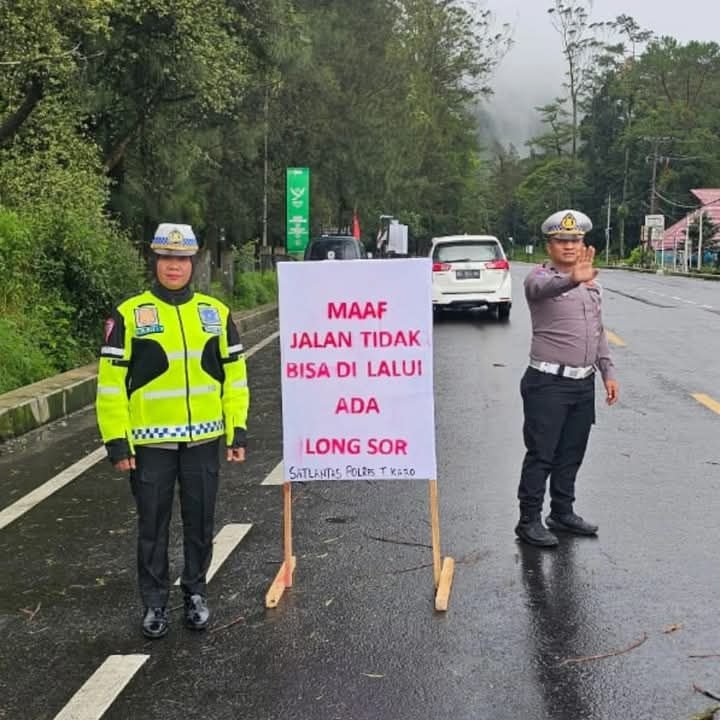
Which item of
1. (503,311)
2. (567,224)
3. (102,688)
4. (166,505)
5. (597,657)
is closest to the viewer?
(102,688)

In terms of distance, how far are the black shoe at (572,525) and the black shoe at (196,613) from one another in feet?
7.29

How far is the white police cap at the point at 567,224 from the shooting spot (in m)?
5.14

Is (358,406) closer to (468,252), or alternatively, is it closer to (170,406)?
(170,406)

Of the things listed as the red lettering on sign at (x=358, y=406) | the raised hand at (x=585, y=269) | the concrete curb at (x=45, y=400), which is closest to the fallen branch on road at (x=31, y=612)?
the red lettering on sign at (x=358, y=406)

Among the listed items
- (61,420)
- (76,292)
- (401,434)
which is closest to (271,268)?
(76,292)

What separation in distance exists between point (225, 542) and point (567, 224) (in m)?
2.59

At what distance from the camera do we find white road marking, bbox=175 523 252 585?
5.08 m

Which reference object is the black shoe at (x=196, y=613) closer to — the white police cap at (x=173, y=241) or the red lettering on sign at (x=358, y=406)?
the red lettering on sign at (x=358, y=406)

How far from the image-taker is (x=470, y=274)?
62.5 feet

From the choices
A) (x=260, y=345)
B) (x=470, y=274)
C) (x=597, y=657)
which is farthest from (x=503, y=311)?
(x=597, y=657)

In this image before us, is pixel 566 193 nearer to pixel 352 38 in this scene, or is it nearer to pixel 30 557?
pixel 352 38

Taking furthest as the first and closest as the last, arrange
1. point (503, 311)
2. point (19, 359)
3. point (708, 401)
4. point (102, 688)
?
1. point (503, 311)
2. point (19, 359)
3. point (708, 401)
4. point (102, 688)

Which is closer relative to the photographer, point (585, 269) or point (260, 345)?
point (585, 269)

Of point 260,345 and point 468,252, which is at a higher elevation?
point 468,252
